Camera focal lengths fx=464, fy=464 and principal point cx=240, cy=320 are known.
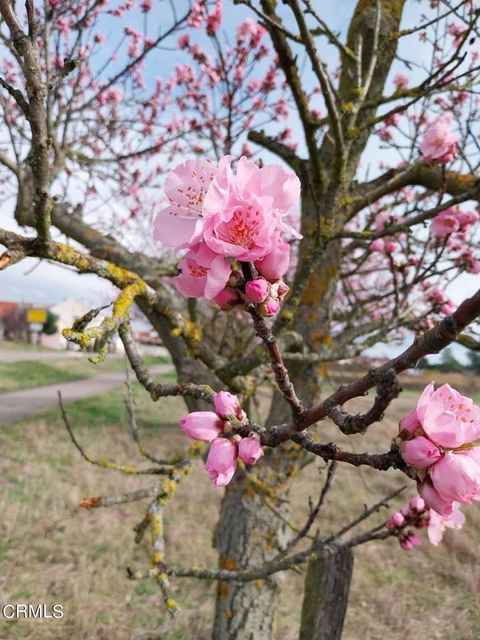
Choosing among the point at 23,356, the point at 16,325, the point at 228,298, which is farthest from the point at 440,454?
the point at 16,325

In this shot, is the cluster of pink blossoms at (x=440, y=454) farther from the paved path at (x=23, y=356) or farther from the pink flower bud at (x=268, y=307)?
the paved path at (x=23, y=356)

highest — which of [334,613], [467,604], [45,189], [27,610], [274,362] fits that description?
[45,189]

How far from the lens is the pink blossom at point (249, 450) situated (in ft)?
3.07

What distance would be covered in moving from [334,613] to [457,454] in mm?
2151

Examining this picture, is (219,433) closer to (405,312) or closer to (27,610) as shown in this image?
(405,312)

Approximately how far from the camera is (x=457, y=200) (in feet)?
7.46

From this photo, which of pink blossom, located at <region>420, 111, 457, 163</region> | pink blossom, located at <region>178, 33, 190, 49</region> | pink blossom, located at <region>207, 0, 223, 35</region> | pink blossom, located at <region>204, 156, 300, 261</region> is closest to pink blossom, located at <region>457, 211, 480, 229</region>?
pink blossom, located at <region>420, 111, 457, 163</region>

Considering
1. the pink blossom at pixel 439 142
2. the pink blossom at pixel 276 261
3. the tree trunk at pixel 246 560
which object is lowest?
the tree trunk at pixel 246 560

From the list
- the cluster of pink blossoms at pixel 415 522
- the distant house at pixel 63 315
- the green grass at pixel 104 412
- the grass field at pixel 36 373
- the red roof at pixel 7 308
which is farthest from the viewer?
the red roof at pixel 7 308

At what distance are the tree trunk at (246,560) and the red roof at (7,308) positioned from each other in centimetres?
4868

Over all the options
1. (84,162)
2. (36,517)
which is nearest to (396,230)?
(84,162)

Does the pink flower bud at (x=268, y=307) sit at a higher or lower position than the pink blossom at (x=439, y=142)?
lower

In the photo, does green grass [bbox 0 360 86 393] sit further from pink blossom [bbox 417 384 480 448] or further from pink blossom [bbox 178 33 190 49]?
pink blossom [bbox 417 384 480 448]

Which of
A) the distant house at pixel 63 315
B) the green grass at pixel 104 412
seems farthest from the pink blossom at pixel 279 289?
the distant house at pixel 63 315
